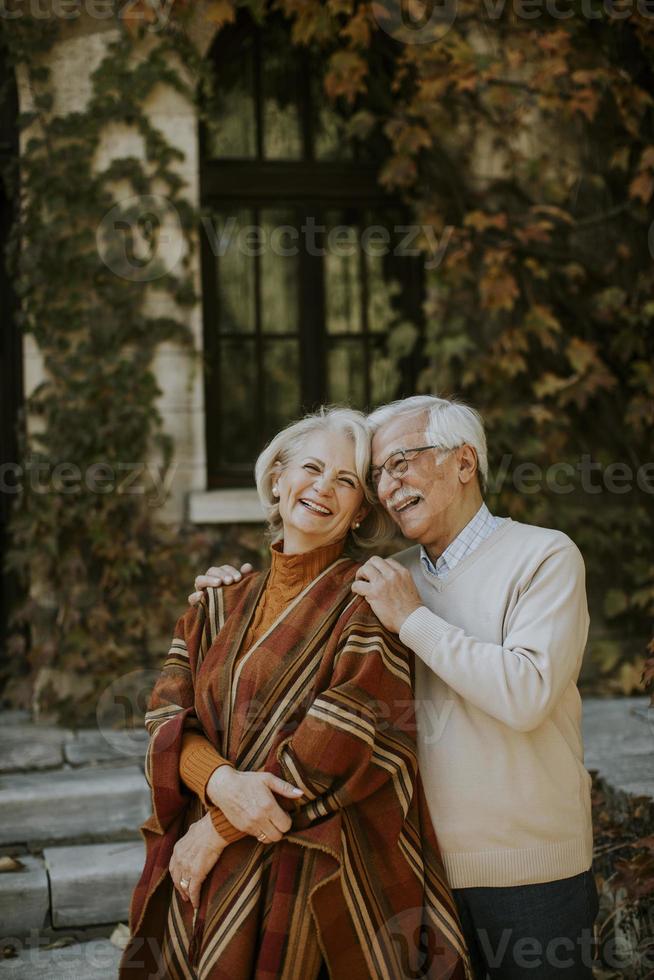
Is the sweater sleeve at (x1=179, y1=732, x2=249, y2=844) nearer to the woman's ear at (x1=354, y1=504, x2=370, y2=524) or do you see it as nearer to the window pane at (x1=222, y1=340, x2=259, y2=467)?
the woman's ear at (x1=354, y1=504, x2=370, y2=524)

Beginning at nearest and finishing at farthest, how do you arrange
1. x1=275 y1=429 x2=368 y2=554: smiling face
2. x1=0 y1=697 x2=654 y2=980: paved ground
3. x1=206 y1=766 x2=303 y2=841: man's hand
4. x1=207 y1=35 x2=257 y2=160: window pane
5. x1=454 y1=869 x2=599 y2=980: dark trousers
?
1. x1=206 y1=766 x2=303 y2=841: man's hand
2. x1=454 y1=869 x2=599 y2=980: dark trousers
3. x1=275 y1=429 x2=368 y2=554: smiling face
4. x1=0 y1=697 x2=654 y2=980: paved ground
5. x1=207 y1=35 x2=257 y2=160: window pane

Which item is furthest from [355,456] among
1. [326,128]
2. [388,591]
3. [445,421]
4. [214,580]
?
[326,128]

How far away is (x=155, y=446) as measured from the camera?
4.54 meters

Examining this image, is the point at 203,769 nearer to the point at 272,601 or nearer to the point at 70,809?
the point at 272,601

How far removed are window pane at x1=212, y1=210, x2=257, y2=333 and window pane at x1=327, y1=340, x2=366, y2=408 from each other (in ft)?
1.40

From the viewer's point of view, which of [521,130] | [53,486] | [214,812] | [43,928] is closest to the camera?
[214,812]

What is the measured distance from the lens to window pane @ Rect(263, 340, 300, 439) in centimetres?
494

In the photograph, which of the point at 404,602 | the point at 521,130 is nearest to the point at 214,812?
the point at 404,602

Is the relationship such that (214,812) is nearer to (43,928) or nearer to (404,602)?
(404,602)

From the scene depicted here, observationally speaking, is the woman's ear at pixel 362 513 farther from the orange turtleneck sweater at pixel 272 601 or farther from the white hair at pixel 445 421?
the white hair at pixel 445 421

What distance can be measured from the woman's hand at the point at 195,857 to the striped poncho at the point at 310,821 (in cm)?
2

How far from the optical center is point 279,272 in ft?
16.1

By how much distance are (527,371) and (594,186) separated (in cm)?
96

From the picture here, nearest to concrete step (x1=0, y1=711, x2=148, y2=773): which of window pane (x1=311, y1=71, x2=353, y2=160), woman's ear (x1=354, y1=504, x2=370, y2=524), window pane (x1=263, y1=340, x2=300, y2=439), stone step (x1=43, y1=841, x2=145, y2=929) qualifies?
stone step (x1=43, y1=841, x2=145, y2=929)
